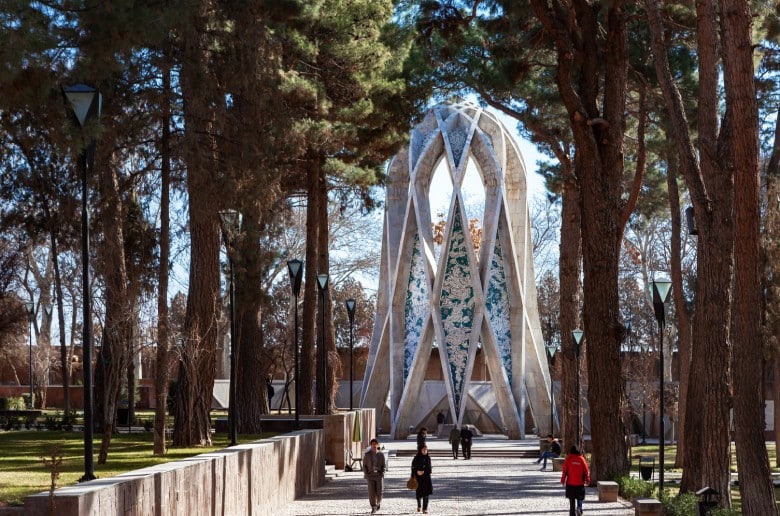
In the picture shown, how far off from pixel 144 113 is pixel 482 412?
2530 centimetres

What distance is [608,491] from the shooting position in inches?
657

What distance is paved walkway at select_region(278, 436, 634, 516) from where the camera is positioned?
52.5ft

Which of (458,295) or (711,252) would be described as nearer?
(711,252)

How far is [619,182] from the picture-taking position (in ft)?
59.5

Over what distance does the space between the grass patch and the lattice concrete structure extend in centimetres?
1415

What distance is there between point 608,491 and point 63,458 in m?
7.76

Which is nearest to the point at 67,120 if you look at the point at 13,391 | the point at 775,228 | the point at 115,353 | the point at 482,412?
the point at 115,353

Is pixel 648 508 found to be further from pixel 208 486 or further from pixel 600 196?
pixel 600 196

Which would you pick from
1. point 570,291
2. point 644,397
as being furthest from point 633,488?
point 644,397

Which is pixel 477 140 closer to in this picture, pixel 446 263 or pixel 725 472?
pixel 446 263

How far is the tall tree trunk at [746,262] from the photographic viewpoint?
1113cm

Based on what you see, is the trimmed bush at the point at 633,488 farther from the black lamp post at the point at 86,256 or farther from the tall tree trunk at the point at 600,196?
the black lamp post at the point at 86,256

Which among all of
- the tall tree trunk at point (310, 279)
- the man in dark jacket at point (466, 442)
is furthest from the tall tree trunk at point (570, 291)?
the tall tree trunk at point (310, 279)

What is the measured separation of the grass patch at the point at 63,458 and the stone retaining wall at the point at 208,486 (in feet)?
4.85
